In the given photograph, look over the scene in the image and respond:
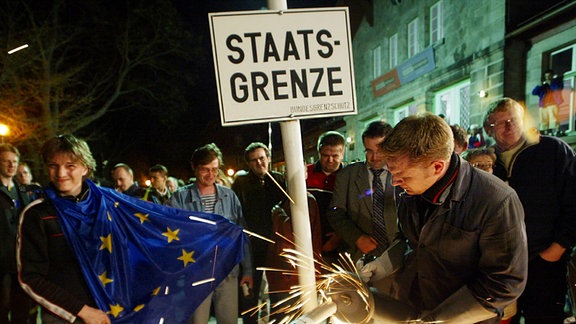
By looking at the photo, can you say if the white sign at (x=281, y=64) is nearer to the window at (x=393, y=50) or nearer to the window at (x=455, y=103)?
the window at (x=455, y=103)

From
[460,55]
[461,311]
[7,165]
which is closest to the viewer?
[461,311]

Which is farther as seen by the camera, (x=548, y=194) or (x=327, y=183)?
(x=327, y=183)

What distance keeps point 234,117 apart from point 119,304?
1713mm

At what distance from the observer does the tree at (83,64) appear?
44.7 ft

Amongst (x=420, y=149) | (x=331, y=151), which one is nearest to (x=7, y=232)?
(x=331, y=151)

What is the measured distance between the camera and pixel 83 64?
15.7 metres

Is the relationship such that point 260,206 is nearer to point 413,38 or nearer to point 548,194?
point 548,194

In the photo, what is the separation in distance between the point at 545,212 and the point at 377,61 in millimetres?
16516

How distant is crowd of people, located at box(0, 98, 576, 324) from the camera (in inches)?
71.2

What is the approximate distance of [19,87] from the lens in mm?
13656

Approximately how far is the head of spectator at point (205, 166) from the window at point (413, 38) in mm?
13619

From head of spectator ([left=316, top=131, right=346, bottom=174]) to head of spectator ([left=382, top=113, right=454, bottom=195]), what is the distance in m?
1.75

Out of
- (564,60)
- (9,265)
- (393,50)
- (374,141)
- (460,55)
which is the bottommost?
(9,265)

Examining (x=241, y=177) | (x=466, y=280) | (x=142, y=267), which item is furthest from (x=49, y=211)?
(x=466, y=280)
